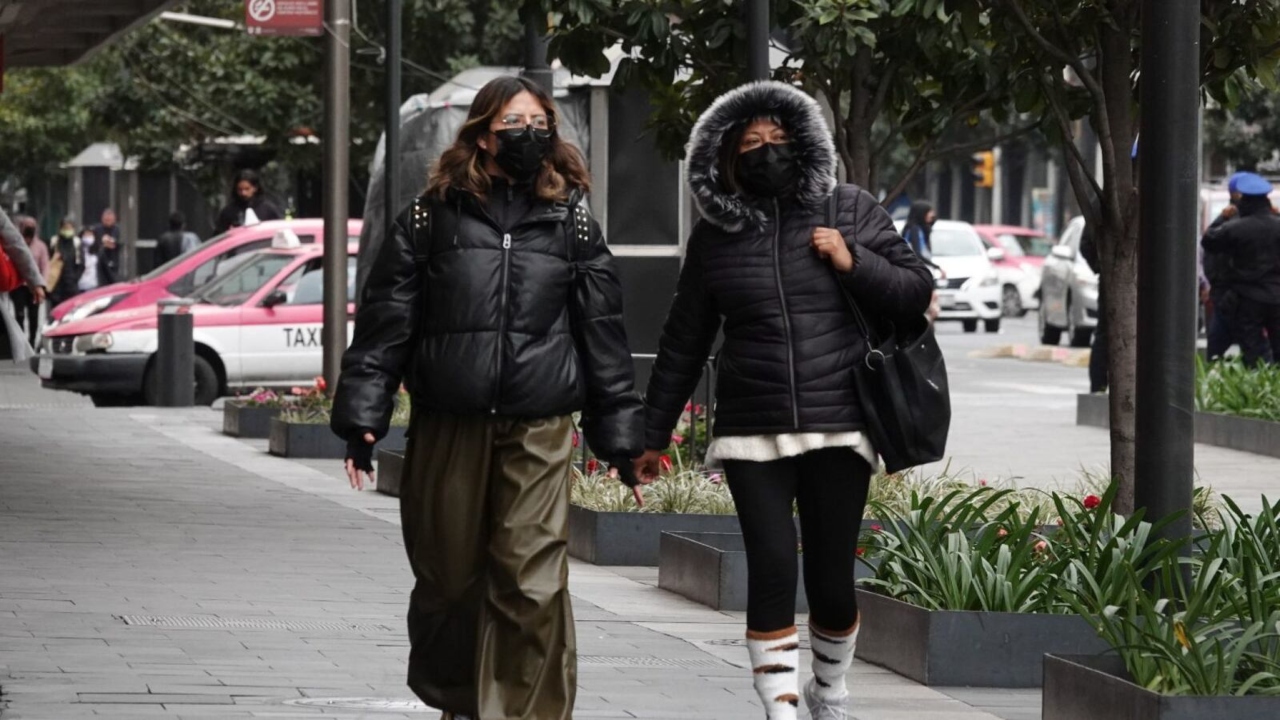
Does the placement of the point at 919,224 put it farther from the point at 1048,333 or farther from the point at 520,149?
the point at 520,149

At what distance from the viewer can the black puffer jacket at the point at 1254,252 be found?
66.2 ft

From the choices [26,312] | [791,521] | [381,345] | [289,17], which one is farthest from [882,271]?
[26,312]

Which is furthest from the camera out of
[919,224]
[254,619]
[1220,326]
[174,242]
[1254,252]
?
[919,224]

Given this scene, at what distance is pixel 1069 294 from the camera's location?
31844 millimetres

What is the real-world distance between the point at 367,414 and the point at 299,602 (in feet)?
10.3

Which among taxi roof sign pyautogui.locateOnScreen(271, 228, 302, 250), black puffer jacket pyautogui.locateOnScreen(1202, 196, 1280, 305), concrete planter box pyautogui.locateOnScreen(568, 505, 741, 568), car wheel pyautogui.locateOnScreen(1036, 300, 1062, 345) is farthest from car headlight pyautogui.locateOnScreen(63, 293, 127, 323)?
car wheel pyautogui.locateOnScreen(1036, 300, 1062, 345)

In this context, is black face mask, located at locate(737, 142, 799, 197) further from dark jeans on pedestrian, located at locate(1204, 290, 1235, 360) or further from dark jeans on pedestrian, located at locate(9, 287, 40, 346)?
dark jeans on pedestrian, located at locate(9, 287, 40, 346)

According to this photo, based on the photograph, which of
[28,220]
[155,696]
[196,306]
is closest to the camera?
[155,696]

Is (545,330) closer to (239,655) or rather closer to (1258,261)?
(239,655)

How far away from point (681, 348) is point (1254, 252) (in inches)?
560

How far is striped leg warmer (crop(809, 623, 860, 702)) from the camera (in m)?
6.66

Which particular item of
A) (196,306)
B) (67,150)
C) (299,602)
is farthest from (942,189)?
(299,602)

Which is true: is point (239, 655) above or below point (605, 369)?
below

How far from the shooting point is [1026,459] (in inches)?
661
